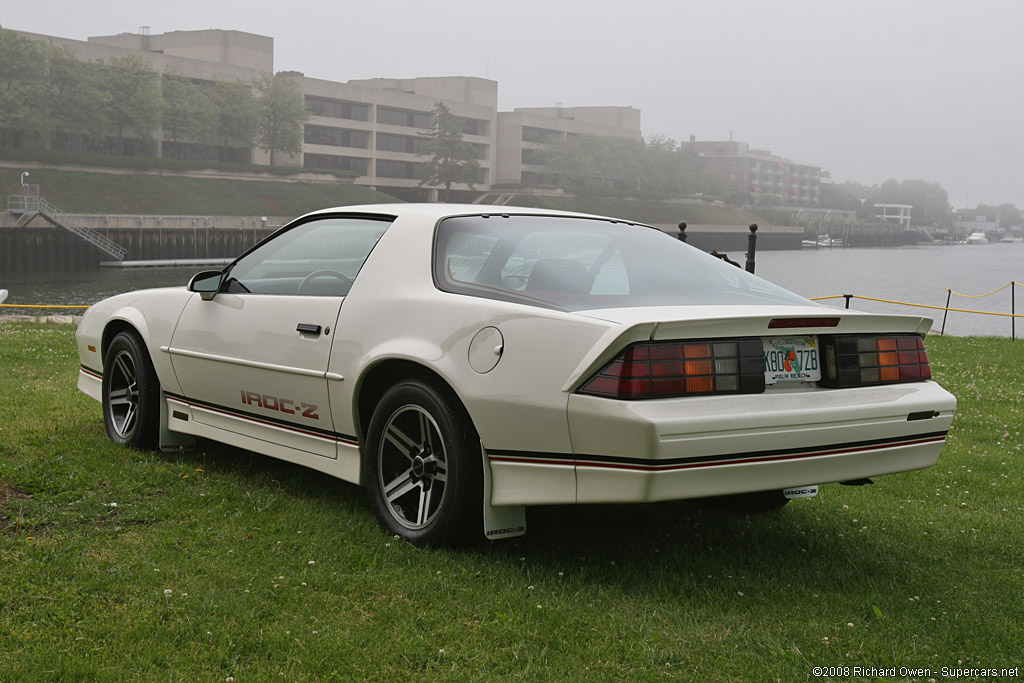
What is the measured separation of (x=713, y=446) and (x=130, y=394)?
3.77 m

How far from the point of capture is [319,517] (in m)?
4.54

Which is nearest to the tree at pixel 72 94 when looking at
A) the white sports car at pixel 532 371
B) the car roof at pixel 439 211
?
the white sports car at pixel 532 371

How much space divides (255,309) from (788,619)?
2.87m

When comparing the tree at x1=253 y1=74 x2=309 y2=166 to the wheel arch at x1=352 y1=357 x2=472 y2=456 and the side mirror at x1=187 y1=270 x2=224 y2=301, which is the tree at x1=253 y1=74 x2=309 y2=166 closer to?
the side mirror at x1=187 y1=270 x2=224 y2=301

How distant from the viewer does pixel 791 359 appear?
375 centimetres

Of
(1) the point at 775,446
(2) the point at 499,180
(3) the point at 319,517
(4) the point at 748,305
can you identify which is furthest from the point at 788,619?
(2) the point at 499,180

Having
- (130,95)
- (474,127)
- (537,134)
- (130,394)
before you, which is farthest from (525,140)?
(130,394)

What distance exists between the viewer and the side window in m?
4.70

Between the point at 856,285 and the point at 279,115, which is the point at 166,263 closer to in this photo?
the point at 279,115

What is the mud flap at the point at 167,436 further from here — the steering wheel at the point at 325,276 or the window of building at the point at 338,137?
the window of building at the point at 338,137

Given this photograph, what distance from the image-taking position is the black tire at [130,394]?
5.68 meters

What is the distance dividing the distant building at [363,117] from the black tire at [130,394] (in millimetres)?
80913

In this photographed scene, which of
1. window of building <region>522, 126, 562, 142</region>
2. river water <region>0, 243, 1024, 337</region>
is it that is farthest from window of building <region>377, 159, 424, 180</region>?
river water <region>0, 243, 1024, 337</region>

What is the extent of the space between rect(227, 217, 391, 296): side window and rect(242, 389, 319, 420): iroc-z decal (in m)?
0.50
